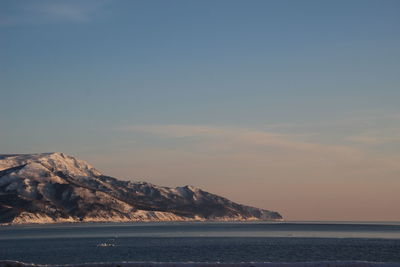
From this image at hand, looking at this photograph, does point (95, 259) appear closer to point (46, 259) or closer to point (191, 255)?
point (46, 259)

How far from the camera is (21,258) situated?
111 meters

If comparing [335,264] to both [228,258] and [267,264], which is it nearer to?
[267,264]

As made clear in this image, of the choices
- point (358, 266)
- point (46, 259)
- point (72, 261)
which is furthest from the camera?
point (46, 259)

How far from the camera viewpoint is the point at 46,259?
106500 millimetres

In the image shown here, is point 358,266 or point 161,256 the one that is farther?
point 161,256

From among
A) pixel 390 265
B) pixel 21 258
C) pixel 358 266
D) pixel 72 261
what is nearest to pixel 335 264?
pixel 358 266

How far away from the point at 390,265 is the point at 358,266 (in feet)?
13.7

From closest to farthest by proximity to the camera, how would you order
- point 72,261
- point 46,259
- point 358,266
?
point 358,266
point 72,261
point 46,259

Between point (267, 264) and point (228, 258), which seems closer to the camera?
point (267, 264)

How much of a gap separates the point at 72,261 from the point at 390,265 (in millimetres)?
58634

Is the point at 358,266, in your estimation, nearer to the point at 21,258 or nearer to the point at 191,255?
the point at 191,255

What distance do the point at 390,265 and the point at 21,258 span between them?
7512cm

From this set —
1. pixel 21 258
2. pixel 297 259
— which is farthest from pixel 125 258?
pixel 297 259

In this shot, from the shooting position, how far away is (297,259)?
335 ft
